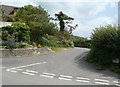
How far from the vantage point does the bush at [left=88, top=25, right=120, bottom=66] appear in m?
12.3

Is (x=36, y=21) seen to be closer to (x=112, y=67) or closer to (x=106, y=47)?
(x=106, y=47)

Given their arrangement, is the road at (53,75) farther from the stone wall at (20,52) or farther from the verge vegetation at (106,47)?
the stone wall at (20,52)

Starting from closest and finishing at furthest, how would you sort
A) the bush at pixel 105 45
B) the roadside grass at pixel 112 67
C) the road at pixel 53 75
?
1. the road at pixel 53 75
2. the roadside grass at pixel 112 67
3. the bush at pixel 105 45

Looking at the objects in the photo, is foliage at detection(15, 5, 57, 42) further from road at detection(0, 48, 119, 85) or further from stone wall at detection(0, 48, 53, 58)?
road at detection(0, 48, 119, 85)

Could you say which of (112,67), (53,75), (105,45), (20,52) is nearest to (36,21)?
(20,52)

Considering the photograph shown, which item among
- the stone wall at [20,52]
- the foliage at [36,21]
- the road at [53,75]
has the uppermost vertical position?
the foliage at [36,21]

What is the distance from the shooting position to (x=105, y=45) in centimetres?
1267

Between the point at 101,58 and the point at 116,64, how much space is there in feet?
3.95

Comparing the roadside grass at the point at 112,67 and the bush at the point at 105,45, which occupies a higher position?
the bush at the point at 105,45

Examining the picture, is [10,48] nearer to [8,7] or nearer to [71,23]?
[71,23]

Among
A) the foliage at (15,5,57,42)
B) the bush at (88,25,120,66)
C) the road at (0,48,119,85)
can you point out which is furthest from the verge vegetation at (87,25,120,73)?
the foliage at (15,5,57,42)

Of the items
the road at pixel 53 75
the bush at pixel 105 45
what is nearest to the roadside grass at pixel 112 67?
the bush at pixel 105 45

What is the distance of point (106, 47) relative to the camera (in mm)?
12680

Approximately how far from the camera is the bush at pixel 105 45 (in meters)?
12.3
